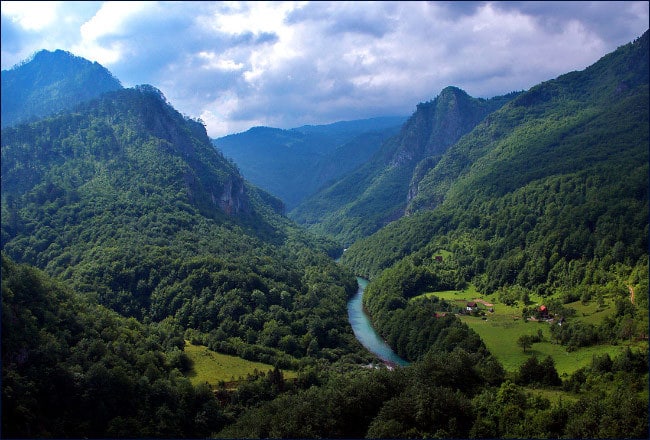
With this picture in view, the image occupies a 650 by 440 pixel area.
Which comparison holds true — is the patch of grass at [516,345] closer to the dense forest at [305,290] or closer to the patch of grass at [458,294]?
the dense forest at [305,290]

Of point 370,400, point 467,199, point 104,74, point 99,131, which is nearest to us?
point 370,400

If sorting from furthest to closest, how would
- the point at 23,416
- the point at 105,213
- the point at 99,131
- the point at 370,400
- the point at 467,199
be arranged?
the point at 467,199
the point at 99,131
the point at 105,213
the point at 370,400
the point at 23,416

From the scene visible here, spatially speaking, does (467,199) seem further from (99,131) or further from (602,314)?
(99,131)

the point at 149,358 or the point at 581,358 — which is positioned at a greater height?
the point at 149,358

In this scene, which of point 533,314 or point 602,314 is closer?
point 602,314

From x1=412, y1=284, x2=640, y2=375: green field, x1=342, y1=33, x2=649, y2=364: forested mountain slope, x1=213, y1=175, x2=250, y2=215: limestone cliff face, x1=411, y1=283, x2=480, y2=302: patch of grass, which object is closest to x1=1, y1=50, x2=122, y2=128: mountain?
x1=213, y1=175, x2=250, y2=215: limestone cliff face

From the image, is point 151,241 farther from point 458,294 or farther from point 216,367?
point 458,294

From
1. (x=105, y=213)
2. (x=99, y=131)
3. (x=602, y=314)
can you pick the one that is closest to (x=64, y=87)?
(x=99, y=131)

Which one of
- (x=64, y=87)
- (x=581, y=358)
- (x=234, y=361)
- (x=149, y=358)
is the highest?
(x=64, y=87)

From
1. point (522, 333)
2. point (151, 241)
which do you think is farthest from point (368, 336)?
point (151, 241)
